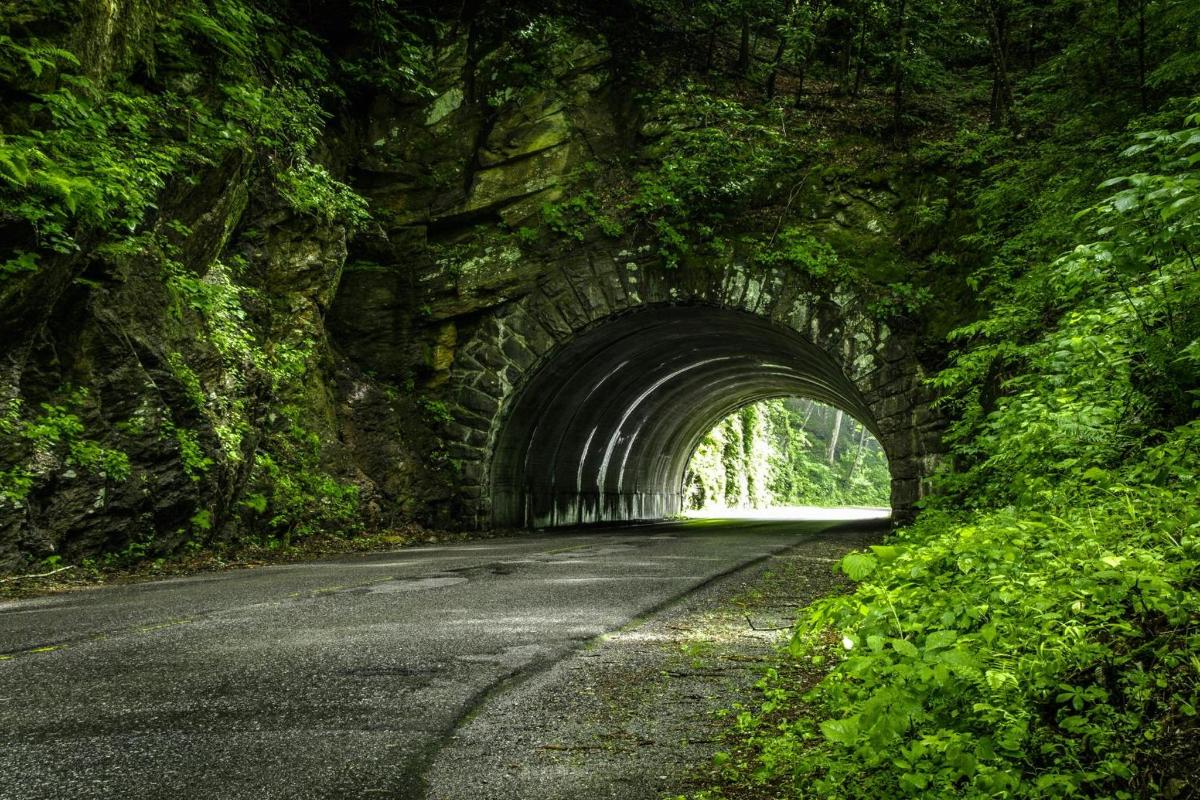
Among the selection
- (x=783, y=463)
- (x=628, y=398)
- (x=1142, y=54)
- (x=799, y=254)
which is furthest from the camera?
(x=783, y=463)

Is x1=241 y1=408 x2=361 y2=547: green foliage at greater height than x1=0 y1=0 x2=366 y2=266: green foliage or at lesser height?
lesser

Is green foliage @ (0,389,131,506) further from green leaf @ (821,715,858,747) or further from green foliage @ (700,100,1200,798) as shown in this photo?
green leaf @ (821,715,858,747)

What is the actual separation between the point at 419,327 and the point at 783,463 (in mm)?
34001

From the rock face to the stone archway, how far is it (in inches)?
2.0

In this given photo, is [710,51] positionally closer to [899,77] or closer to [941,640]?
[899,77]

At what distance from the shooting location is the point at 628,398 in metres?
18.9

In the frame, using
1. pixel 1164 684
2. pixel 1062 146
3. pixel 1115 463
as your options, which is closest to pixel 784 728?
pixel 1164 684

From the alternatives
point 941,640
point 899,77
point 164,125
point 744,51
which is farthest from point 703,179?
point 941,640

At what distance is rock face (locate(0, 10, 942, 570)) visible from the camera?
8898mm

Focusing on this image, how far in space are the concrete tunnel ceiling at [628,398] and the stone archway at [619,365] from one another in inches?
1.9

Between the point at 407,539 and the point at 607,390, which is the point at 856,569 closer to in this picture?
the point at 407,539

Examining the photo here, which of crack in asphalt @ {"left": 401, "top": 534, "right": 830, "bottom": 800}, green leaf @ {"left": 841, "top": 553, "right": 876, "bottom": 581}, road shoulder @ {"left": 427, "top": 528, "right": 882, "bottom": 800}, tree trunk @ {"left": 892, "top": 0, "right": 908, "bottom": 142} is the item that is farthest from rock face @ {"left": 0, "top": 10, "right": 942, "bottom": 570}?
green leaf @ {"left": 841, "top": 553, "right": 876, "bottom": 581}

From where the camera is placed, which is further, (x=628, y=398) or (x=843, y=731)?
(x=628, y=398)

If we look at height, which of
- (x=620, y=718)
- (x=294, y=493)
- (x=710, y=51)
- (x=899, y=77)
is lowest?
(x=620, y=718)
